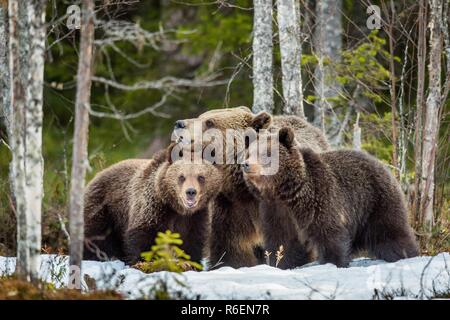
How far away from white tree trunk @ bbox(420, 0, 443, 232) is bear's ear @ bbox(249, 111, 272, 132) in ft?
6.24

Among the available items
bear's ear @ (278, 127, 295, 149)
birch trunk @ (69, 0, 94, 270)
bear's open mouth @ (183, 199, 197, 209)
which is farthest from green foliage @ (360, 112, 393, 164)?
birch trunk @ (69, 0, 94, 270)

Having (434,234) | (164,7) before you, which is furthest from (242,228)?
(164,7)

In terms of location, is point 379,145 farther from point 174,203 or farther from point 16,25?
point 16,25

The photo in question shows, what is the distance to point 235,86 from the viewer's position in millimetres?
15484

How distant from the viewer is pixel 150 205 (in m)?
7.93

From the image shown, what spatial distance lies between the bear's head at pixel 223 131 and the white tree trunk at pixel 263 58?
5.05 ft

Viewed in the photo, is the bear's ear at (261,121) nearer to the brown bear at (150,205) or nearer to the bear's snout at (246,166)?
the brown bear at (150,205)

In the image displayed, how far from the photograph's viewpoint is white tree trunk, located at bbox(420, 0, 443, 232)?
906cm

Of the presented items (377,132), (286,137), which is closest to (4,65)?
(286,137)

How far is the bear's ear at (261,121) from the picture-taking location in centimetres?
834

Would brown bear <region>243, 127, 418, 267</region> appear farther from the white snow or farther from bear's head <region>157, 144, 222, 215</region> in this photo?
bear's head <region>157, 144, 222, 215</region>

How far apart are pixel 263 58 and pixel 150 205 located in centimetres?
292

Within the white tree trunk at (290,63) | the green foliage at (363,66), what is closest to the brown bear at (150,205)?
the white tree trunk at (290,63)

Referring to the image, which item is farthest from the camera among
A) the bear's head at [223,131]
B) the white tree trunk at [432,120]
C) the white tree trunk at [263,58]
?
the white tree trunk at [263,58]
